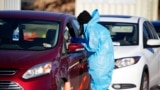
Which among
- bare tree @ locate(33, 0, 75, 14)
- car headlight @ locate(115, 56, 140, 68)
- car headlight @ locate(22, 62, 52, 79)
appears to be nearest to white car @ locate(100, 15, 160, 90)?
car headlight @ locate(115, 56, 140, 68)

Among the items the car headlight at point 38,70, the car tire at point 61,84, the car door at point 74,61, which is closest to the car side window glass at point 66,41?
the car door at point 74,61

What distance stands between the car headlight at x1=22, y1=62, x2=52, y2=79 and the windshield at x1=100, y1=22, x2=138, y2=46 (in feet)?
11.4

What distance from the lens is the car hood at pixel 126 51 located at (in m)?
10.3

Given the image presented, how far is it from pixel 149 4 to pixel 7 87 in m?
17.9

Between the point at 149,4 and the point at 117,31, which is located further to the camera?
the point at 149,4

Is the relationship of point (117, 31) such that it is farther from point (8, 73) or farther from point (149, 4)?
point (149, 4)

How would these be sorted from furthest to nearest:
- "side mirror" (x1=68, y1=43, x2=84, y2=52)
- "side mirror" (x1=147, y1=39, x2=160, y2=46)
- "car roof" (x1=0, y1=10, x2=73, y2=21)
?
"side mirror" (x1=147, y1=39, x2=160, y2=46), "car roof" (x1=0, y1=10, x2=73, y2=21), "side mirror" (x1=68, y1=43, x2=84, y2=52)

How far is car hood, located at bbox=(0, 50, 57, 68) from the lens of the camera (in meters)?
7.52

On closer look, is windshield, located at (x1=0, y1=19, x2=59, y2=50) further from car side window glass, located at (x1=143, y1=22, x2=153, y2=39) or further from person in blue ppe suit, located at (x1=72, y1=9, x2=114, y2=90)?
car side window glass, located at (x1=143, y1=22, x2=153, y2=39)

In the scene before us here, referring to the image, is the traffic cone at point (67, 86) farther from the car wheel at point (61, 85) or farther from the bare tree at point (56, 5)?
the bare tree at point (56, 5)

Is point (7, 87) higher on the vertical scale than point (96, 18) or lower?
lower

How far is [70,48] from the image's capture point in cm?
838

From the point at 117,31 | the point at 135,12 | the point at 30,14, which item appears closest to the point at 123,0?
the point at 135,12

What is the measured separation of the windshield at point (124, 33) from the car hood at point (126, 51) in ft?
0.92
